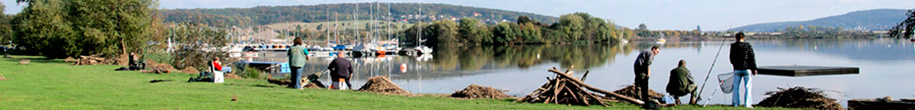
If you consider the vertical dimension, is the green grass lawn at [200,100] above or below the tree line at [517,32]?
below

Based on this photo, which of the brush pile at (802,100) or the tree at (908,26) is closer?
the brush pile at (802,100)

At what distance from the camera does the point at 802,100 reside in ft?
40.2

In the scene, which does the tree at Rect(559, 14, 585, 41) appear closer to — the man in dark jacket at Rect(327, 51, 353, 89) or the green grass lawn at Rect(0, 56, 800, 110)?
the man in dark jacket at Rect(327, 51, 353, 89)

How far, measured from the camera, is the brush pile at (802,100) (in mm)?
11984

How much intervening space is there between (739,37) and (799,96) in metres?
1.46

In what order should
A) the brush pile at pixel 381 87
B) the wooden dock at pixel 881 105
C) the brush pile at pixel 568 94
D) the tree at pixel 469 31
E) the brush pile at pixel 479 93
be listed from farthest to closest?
the tree at pixel 469 31
the brush pile at pixel 381 87
the brush pile at pixel 479 93
the brush pile at pixel 568 94
the wooden dock at pixel 881 105

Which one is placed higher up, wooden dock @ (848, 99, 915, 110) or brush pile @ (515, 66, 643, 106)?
brush pile @ (515, 66, 643, 106)

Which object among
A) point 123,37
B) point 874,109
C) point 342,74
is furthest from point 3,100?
point 123,37

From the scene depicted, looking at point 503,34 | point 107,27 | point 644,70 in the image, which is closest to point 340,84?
point 644,70

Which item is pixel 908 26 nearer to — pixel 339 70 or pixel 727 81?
pixel 727 81

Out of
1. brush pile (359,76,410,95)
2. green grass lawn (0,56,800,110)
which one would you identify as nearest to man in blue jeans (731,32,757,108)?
green grass lawn (0,56,800,110)

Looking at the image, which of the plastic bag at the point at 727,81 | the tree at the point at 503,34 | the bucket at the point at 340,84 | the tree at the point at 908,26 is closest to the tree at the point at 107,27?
the bucket at the point at 340,84

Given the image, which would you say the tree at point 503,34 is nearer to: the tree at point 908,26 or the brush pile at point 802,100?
the tree at point 908,26

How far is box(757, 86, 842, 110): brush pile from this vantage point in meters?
12.0
